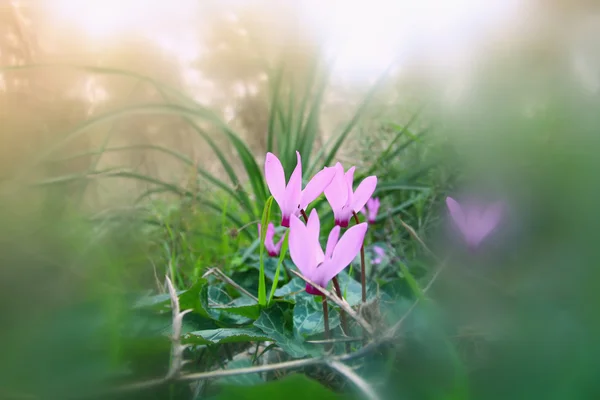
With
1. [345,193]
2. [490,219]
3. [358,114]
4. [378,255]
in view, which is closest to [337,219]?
[345,193]

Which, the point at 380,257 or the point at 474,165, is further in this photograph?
the point at 380,257

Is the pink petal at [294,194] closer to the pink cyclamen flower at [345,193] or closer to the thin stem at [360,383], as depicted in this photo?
the pink cyclamen flower at [345,193]

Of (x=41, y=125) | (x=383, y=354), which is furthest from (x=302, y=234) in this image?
(x=41, y=125)

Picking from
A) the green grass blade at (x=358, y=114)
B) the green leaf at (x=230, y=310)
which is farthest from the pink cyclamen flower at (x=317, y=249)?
the green grass blade at (x=358, y=114)

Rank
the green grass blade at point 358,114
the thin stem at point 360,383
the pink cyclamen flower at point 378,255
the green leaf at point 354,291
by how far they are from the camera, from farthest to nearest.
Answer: the green grass blade at point 358,114 → the pink cyclamen flower at point 378,255 → the green leaf at point 354,291 → the thin stem at point 360,383

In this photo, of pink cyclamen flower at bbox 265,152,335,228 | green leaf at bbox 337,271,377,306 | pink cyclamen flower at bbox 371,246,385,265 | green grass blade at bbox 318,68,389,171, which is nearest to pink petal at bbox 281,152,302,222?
→ pink cyclamen flower at bbox 265,152,335,228

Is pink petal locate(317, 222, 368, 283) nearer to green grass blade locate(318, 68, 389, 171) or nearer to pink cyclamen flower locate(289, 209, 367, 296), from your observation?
pink cyclamen flower locate(289, 209, 367, 296)

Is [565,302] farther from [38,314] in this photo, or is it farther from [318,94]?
[318,94]
